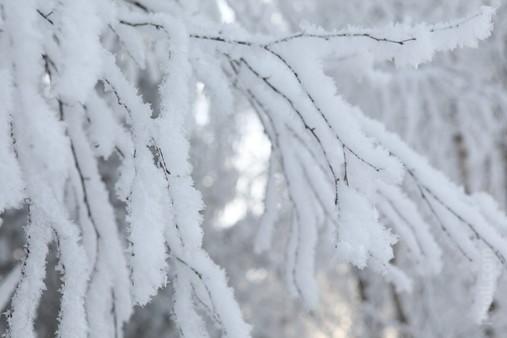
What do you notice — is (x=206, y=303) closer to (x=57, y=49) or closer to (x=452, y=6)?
(x=57, y=49)

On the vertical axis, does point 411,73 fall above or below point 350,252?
above

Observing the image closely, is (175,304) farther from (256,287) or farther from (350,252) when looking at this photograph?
(256,287)

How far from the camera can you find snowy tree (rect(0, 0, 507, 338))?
90 cm

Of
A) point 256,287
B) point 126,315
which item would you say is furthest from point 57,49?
point 256,287

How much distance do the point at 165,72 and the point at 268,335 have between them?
23.7 feet

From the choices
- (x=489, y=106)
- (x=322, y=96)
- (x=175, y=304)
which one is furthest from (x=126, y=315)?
(x=489, y=106)

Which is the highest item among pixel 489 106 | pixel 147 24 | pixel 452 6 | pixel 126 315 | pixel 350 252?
pixel 452 6

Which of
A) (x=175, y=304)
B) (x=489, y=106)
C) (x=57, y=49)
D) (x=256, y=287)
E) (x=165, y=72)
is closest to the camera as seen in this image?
(x=165, y=72)

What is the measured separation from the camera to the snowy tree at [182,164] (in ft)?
2.97

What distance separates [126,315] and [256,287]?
256 inches

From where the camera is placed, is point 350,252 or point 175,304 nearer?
point 350,252

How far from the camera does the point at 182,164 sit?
0.98m

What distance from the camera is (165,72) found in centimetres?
108

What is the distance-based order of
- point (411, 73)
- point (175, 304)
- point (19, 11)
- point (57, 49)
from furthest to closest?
point (411, 73)
point (57, 49)
point (175, 304)
point (19, 11)
